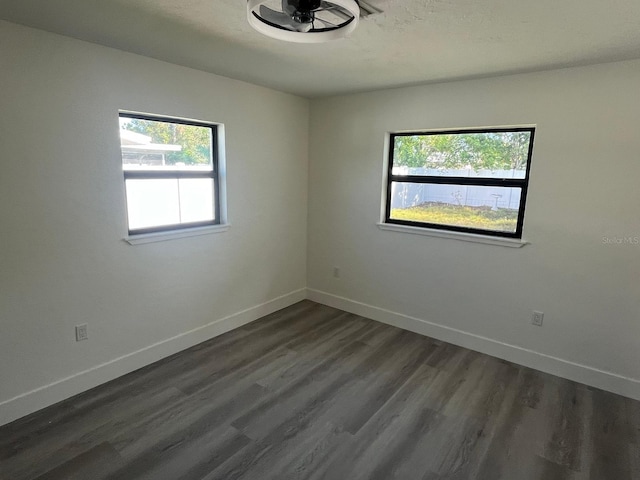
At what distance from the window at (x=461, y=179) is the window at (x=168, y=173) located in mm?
1838

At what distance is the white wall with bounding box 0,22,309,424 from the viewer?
7.06 feet

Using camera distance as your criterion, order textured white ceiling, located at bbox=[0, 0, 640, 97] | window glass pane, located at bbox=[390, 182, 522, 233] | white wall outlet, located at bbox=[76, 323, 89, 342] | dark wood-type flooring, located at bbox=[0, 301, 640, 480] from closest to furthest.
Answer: textured white ceiling, located at bbox=[0, 0, 640, 97] < dark wood-type flooring, located at bbox=[0, 301, 640, 480] < white wall outlet, located at bbox=[76, 323, 89, 342] < window glass pane, located at bbox=[390, 182, 522, 233]

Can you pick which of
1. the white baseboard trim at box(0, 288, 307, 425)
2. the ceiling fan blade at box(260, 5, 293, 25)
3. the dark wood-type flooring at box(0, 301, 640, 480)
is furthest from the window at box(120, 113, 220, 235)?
the ceiling fan blade at box(260, 5, 293, 25)

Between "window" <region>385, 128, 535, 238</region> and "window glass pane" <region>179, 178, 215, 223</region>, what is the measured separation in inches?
72.0

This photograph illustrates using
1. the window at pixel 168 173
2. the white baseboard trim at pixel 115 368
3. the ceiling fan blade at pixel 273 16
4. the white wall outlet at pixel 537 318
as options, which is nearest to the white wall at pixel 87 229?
the white baseboard trim at pixel 115 368

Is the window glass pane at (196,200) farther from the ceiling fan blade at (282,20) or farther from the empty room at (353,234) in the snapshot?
the ceiling fan blade at (282,20)

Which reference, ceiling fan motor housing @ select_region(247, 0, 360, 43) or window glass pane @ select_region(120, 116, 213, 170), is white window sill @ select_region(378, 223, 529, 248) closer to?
window glass pane @ select_region(120, 116, 213, 170)

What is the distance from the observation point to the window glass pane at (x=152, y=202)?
278 centimetres

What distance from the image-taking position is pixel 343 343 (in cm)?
340

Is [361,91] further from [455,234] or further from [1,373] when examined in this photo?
[1,373]

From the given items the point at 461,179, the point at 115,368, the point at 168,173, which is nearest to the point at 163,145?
the point at 168,173

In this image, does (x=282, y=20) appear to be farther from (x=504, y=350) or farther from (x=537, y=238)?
(x=504, y=350)

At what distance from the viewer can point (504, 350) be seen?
3148mm

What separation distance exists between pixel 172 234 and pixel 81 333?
96 cm
